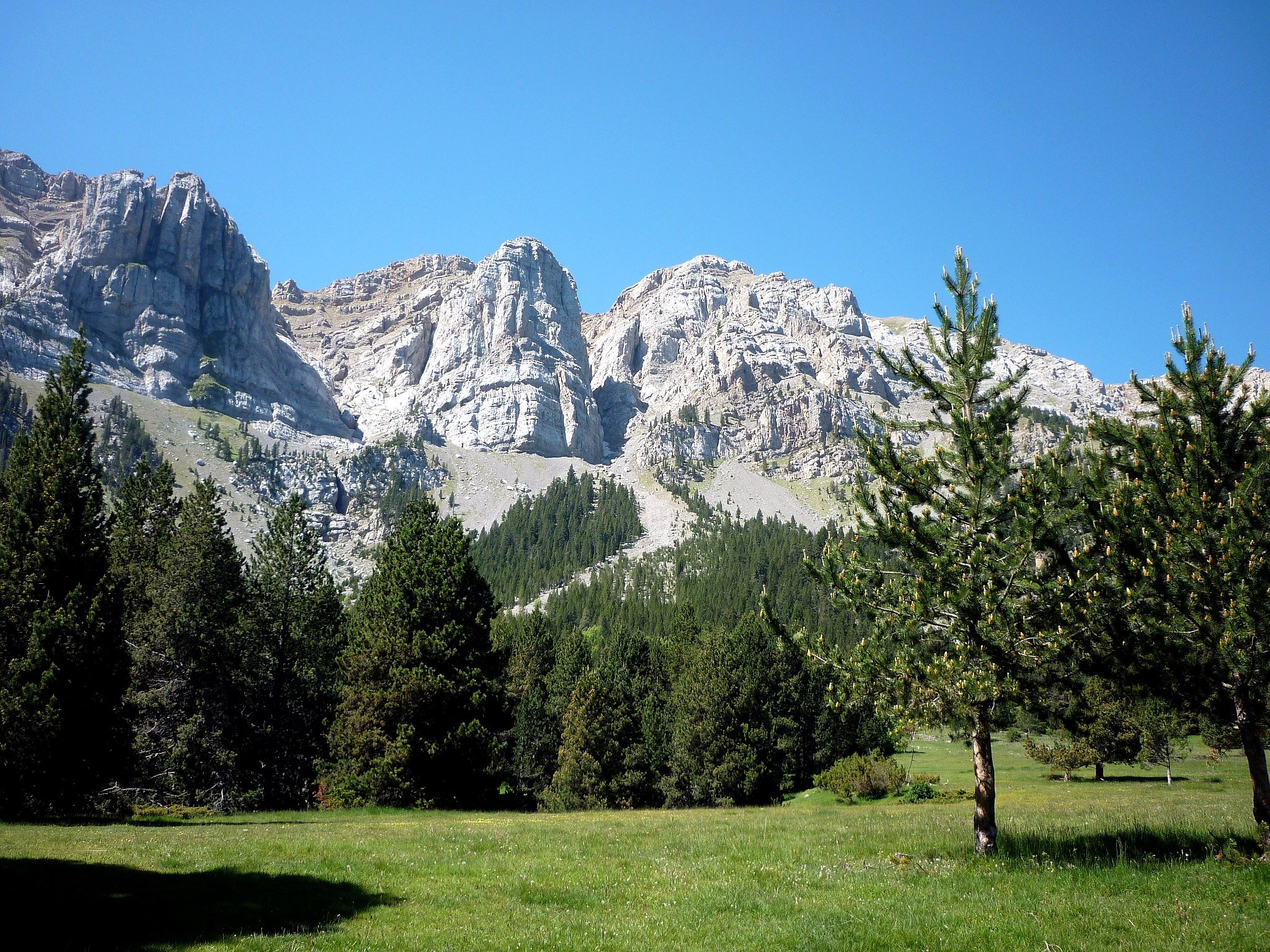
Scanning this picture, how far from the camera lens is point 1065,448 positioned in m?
17.3

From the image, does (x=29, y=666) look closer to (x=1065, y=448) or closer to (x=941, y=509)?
(x=941, y=509)

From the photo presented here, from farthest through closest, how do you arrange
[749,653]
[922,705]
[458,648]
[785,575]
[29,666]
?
[785,575], [749,653], [458,648], [29,666], [922,705]

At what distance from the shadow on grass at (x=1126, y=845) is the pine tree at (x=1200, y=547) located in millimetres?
1222

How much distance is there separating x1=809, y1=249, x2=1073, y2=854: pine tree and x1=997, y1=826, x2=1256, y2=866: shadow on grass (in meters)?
1.17

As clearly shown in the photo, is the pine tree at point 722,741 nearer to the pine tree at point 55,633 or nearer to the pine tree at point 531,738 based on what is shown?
the pine tree at point 531,738

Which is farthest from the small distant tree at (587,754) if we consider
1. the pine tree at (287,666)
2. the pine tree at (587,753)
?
the pine tree at (287,666)

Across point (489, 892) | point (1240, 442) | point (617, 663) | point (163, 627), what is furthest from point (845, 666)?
point (617, 663)

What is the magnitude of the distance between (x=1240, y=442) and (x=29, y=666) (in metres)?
37.1

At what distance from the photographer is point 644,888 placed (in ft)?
47.2

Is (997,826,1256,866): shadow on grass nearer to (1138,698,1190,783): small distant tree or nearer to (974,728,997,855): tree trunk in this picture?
(974,728,997,855): tree trunk

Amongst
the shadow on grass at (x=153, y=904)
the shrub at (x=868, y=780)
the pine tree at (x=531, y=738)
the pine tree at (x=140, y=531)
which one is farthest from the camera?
the pine tree at (x=531, y=738)

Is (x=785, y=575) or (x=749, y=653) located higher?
(x=785, y=575)

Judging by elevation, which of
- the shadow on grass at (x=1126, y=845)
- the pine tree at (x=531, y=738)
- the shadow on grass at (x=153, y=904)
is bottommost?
the pine tree at (x=531, y=738)

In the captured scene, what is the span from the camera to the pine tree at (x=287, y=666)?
47125 millimetres
